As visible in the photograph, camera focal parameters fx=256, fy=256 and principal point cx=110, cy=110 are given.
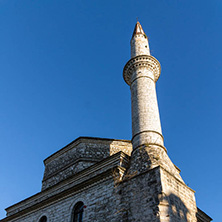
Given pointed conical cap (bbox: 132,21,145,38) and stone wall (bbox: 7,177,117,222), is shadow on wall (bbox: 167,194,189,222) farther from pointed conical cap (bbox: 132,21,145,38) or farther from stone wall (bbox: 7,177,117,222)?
pointed conical cap (bbox: 132,21,145,38)

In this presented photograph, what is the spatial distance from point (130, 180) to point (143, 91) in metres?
4.15

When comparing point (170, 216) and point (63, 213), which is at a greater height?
point (63, 213)

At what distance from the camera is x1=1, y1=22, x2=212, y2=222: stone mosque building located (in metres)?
7.59

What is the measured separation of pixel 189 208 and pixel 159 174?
1.94m

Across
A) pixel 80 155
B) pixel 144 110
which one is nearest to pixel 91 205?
pixel 144 110

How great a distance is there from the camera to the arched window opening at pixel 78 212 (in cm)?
932

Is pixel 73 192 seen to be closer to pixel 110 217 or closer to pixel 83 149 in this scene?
pixel 110 217

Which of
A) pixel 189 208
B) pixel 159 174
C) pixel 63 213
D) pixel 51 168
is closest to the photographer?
pixel 159 174

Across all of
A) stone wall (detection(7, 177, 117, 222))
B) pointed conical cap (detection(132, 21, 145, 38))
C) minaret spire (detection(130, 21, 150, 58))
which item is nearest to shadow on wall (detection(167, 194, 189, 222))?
stone wall (detection(7, 177, 117, 222))

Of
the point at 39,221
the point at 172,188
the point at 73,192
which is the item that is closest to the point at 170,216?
the point at 172,188

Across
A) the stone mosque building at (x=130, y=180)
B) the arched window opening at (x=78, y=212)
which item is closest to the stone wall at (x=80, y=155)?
the stone mosque building at (x=130, y=180)

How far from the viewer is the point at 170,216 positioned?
275 inches

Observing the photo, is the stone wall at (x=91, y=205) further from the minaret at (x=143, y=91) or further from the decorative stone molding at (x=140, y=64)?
the decorative stone molding at (x=140, y=64)

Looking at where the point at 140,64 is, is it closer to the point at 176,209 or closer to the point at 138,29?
the point at 138,29
